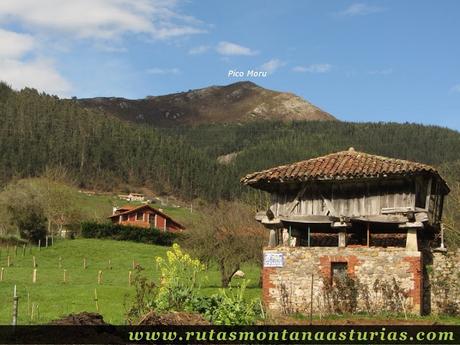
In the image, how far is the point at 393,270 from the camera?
833 inches

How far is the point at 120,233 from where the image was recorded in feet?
194

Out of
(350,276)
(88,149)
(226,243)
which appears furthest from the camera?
Answer: (88,149)

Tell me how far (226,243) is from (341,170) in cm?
1463

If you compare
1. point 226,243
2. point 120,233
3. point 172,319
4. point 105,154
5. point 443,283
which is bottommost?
point 172,319

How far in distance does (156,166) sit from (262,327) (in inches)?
5178

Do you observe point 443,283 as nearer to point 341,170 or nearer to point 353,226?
point 353,226

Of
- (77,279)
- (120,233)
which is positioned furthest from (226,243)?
(120,233)

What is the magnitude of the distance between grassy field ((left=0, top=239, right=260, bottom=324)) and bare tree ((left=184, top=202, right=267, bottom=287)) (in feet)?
4.94

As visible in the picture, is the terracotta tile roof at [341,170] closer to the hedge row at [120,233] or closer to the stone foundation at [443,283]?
the stone foundation at [443,283]

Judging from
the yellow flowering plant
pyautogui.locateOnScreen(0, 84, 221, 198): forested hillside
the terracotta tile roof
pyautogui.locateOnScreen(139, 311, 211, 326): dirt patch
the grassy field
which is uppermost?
pyautogui.locateOnScreen(0, 84, 221, 198): forested hillside

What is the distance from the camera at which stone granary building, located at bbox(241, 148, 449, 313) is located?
2116 centimetres

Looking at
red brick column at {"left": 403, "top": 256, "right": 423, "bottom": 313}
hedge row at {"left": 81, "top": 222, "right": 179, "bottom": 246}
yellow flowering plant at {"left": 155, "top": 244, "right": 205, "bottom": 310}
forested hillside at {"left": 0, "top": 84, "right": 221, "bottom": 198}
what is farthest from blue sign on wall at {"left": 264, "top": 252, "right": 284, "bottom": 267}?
forested hillside at {"left": 0, "top": 84, "right": 221, "bottom": 198}

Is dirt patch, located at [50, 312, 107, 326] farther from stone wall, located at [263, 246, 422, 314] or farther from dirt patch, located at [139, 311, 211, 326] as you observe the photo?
stone wall, located at [263, 246, 422, 314]

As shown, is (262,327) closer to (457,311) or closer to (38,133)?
(457,311)
